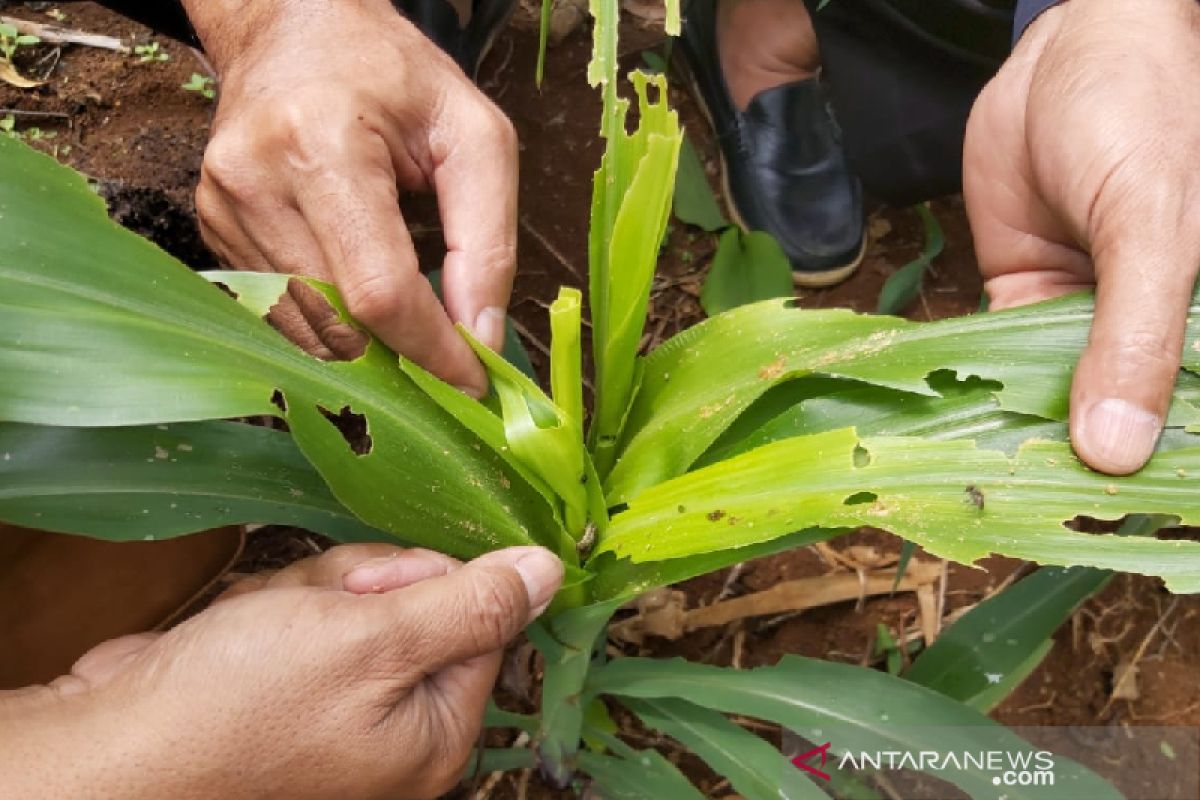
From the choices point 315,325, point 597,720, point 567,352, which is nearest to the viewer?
point 567,352

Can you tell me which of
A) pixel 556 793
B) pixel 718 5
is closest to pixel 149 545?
pixel 556 793

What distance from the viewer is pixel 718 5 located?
1760mm

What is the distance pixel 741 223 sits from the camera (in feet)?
5.65

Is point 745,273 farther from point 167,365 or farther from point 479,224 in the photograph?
point 167,365

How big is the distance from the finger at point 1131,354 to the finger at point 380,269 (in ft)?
1.67

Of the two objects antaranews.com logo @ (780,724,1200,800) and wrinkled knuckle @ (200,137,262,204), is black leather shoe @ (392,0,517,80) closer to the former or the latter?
wrinkled knuckle @ (200,137,262,204)

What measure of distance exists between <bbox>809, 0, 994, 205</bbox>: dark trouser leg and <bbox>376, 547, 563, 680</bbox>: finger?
3.63 feet

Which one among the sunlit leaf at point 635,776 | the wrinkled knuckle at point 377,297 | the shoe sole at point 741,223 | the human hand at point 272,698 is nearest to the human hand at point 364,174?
the wrinkled knuckle at point 377,297

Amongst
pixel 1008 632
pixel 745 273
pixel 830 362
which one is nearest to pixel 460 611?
pixel 830 362

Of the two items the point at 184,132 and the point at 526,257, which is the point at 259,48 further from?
the point at 526,257

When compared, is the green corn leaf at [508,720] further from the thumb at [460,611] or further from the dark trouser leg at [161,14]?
the dark trouser leg at [161,14]

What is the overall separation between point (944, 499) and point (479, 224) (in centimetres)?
48

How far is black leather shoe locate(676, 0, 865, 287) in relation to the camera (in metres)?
1.63

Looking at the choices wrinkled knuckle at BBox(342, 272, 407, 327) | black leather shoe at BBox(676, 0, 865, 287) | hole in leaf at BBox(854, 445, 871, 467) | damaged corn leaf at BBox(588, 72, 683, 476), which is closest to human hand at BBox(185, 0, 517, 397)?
wrinkled knuckle at BBox(342, 272, 407, 327)
